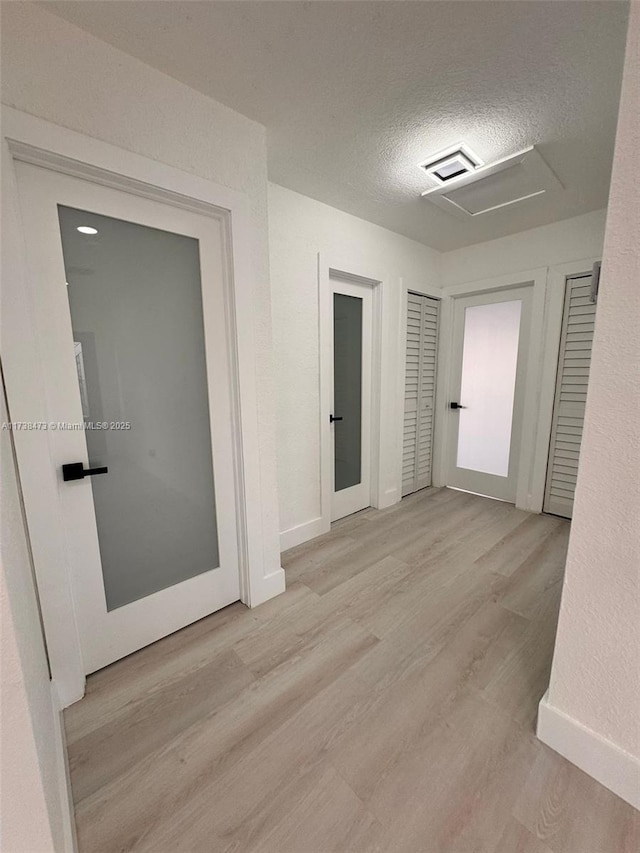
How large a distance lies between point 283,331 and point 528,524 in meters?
2.50

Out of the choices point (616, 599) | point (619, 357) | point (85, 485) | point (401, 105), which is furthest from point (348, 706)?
point (401, 105)

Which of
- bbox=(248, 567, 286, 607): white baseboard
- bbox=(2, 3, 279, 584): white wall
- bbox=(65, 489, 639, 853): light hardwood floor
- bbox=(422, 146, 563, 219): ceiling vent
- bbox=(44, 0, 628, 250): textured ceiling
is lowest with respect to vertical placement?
bbox=(65, 489, 639, 853): light hardwood floor

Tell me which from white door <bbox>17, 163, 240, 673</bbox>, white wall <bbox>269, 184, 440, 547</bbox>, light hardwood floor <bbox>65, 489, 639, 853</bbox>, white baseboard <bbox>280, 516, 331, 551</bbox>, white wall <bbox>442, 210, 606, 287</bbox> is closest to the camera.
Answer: light hardwood floor <bbox>65, 489, 639, 853</bbox>

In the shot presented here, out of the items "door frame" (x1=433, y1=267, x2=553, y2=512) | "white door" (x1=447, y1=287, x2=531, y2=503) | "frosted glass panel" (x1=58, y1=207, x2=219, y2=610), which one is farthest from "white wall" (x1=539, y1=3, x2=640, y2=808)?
"white door" (x1=447, y1=287, x2=531, y2=503)

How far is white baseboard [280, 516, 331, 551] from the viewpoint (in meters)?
2.48

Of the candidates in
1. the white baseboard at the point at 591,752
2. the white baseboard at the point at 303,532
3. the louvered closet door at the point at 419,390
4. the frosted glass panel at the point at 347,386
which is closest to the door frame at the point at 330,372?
the white baseboard at the point at 303,532

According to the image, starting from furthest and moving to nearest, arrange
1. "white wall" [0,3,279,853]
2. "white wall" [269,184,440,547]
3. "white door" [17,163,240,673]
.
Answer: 1. "white wall" [269,184,440,547]
2. "white door" [17,163,240,673]
3. "white wall" [0,3,279,853]

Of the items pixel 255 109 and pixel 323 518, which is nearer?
pixel 255 109

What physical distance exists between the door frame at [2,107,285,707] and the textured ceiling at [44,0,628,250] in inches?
14.8

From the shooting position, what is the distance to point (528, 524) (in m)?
2.87

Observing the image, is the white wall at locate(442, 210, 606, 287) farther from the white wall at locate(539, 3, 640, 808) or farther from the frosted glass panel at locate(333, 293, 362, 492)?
the white wall at locate(539, 3, 640, 808)

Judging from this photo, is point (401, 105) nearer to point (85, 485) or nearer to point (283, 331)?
point (283, 331)

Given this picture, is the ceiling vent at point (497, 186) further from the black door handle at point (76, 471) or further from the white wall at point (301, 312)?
the black door handle at point (76, 471)

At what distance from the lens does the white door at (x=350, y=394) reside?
8.97 ft
